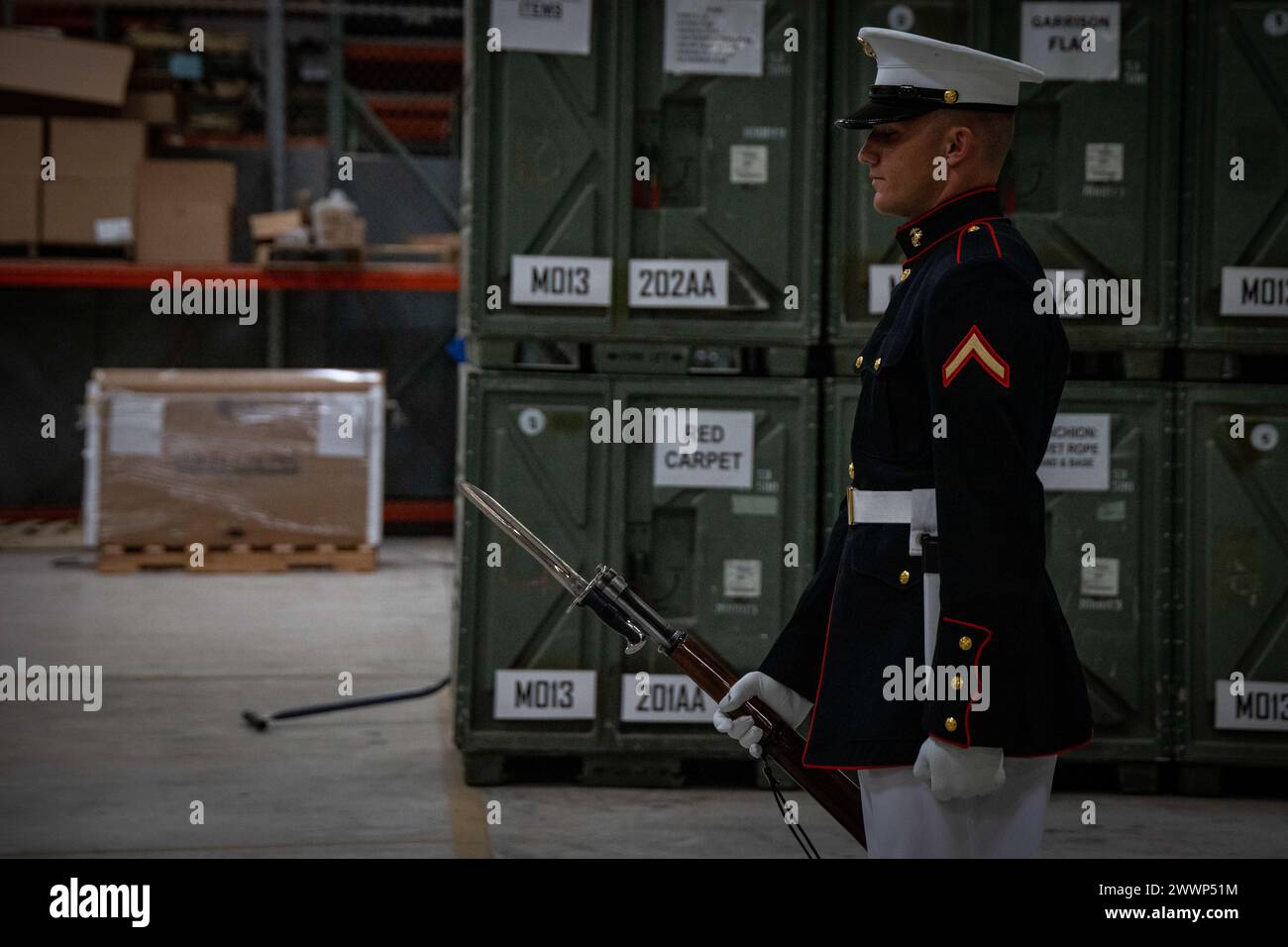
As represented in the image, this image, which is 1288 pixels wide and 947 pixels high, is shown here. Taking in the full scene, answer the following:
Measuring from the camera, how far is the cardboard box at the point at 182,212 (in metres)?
11.5

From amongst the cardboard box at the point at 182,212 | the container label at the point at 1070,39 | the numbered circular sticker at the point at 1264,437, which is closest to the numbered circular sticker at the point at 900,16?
the container label at the point at 1070,39

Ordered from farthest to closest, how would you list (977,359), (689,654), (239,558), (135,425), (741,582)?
1. (239,558)
2. (135,425)
3. (741,582)
4. (689,654)
5. (977,359)

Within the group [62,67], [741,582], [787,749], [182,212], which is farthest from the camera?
[182,212]

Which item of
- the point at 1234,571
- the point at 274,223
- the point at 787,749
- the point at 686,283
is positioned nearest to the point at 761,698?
the point at 787,749

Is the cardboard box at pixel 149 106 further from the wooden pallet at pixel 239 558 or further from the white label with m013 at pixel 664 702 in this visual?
the white label with m013 at pixel 664 702

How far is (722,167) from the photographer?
5.10 meters

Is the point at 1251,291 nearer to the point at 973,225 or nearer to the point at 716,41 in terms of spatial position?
the point at 716,41

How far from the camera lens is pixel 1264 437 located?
5.08 m

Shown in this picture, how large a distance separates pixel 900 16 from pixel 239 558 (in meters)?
6.82

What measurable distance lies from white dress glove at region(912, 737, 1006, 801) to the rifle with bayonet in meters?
0.43

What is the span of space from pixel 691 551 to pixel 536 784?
958 mm

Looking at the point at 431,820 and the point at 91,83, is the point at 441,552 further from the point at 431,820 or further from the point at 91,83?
the point at 431,820

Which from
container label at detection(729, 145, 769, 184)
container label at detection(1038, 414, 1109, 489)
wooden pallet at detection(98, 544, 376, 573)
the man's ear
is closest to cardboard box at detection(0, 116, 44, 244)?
wooden pallet at detection(98, 544, 376, 573)

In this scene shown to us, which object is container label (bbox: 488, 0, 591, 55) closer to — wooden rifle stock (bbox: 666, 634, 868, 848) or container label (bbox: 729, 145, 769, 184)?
container label (bbox: 729, 145, 769, 184)
